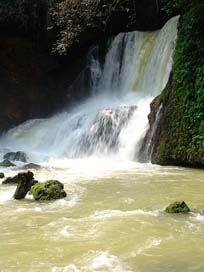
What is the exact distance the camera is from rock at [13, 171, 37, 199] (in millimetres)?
10188

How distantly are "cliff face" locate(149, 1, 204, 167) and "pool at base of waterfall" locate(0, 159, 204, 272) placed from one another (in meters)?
1.96

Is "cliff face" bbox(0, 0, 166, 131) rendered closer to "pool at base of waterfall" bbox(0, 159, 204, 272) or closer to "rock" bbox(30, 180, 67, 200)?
"pool at base of waterfall" bbox(0, 159, 204, 272)

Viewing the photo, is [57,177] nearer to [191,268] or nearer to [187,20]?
[187,20]

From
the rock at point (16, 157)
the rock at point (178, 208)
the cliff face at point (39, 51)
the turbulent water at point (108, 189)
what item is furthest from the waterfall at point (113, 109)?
the rock at point (178, 208)

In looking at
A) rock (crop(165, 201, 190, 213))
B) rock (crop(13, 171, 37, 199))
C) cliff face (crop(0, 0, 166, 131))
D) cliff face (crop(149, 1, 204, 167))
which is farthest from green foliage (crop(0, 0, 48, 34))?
rock (crop(165, 201, 190, 213))

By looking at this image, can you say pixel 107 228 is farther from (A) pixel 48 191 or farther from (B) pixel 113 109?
(B) pixel 113 109

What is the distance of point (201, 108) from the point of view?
46.3ft

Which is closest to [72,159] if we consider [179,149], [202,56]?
[179,149]

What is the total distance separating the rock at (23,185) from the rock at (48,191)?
17 cm

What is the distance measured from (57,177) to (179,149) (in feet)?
11.7

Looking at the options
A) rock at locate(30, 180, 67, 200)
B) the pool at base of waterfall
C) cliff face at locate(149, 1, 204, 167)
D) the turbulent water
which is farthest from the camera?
cliff face at locate(149, 1, 204, 167)

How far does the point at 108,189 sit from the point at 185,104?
4560 mm

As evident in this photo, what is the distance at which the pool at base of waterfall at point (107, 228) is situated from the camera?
6227 mm

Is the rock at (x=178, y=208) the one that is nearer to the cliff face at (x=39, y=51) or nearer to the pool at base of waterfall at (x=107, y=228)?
the pool at base of waterfall at (x=107, y=228)
